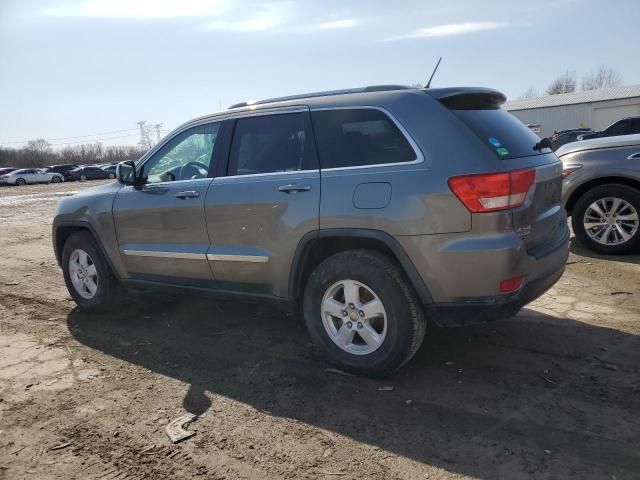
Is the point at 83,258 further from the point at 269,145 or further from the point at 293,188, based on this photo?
the point at 293,188

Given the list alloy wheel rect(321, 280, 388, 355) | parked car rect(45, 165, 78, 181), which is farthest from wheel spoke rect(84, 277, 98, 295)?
parked car rect(45, 165, 78, 181)

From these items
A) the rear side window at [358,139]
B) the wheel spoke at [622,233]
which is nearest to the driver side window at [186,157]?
the rear side window at [358,139]

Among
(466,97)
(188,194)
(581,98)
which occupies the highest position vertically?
(581,98)

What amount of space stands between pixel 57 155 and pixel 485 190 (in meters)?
86.3

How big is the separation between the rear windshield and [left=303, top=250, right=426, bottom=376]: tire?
992mm

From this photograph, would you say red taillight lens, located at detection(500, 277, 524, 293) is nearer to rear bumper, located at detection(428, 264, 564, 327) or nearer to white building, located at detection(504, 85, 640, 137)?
rear bumper, located at detection(428, 264, 564, 327)

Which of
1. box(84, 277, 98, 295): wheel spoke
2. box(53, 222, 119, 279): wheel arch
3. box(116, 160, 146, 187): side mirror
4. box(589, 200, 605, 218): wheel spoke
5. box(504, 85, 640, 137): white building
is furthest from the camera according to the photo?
box(504, 85, 640, 137): white building

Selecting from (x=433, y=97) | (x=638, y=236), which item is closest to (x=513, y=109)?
(x=638, y=236)

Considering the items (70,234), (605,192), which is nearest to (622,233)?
(605,192)

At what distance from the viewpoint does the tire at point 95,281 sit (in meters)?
5.23

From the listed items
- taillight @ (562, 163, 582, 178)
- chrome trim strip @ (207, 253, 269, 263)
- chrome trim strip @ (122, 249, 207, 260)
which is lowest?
chrome trim strip @ (122, 249, 207, 260)

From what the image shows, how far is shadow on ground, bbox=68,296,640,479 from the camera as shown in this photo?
8.93 ft

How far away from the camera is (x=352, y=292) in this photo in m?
3.58

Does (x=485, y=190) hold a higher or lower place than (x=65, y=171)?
higher
